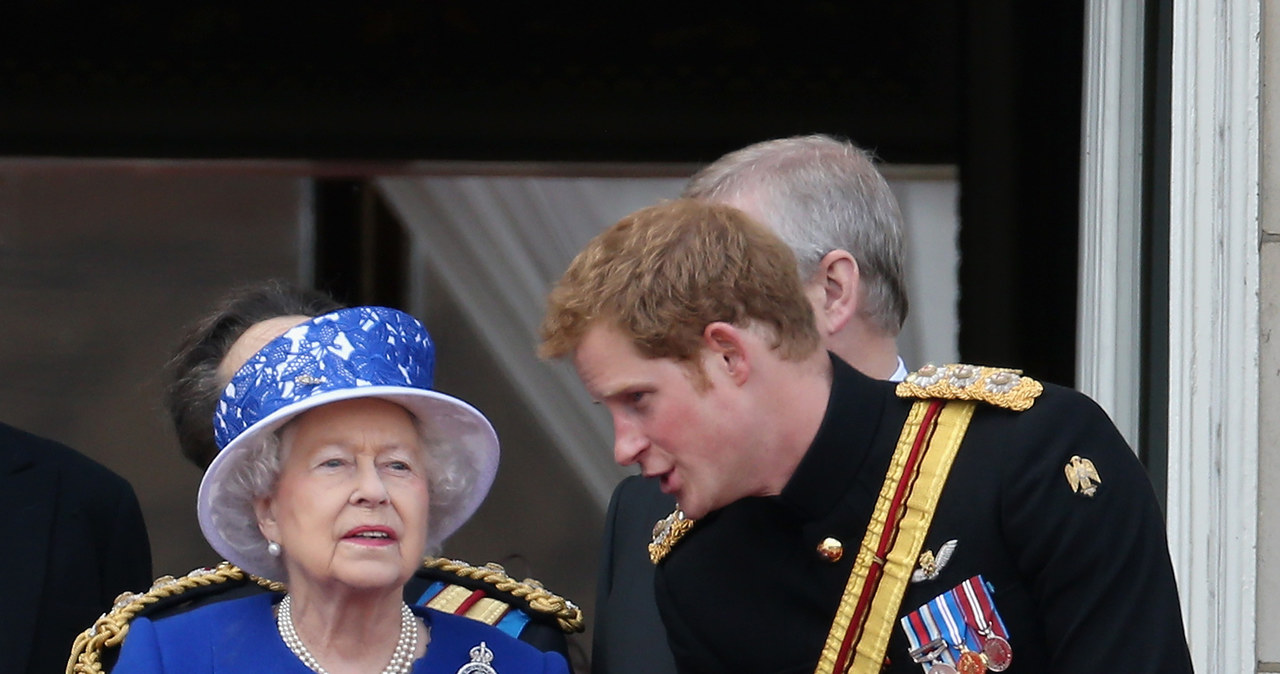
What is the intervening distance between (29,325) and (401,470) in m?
3.01

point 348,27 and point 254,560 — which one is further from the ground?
point 348,27

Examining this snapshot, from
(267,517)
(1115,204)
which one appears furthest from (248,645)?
(1115,204)

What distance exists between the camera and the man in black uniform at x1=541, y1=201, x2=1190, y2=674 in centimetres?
188

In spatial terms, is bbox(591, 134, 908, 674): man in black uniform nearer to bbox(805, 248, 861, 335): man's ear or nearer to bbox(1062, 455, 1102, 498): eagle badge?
bbox(805, 248, 861, 335): man's ear

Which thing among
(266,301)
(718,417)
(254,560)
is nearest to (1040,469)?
→ (718,417)

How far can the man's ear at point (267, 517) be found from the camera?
2.18 m

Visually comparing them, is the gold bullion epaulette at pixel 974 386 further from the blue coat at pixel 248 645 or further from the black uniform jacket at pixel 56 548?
the black uniform jacket at pixel 56 548

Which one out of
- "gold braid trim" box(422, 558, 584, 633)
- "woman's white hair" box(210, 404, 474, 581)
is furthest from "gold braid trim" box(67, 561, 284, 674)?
"gold braid trim" box(422, 558, 584, 633)

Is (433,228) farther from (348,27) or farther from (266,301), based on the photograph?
(266,301)

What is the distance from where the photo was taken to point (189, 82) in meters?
4.49

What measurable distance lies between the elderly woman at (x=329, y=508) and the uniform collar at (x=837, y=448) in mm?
441

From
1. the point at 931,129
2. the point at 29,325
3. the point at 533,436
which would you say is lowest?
the point at 533,436

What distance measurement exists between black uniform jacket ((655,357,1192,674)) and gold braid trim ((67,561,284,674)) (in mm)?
608

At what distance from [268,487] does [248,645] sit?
0.19 metres
